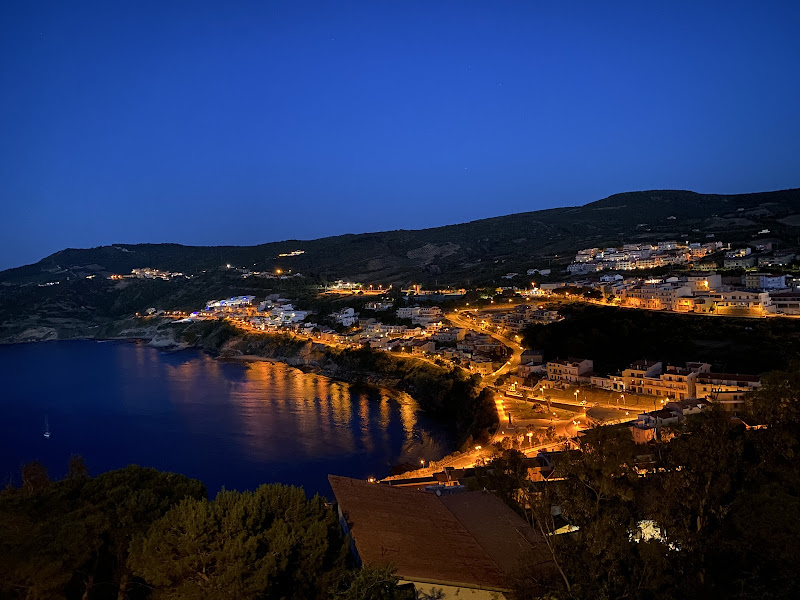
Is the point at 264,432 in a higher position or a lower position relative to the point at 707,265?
lower

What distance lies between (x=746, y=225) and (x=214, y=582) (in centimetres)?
5391

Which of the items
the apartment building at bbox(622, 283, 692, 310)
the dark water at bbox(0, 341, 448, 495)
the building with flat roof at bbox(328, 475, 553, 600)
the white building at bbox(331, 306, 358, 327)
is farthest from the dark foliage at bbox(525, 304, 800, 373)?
the building with flat roof at bbox(328, 475, 553, 600)

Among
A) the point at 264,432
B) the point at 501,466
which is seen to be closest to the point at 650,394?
the point at 501,466

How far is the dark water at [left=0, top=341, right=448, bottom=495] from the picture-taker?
1612 centimetres

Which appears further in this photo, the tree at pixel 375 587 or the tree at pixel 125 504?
the tree at pixel 125 504

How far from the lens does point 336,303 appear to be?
136 feet

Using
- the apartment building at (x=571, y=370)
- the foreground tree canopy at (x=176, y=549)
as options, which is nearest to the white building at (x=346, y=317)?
the apartment building at (x=571, y=370)

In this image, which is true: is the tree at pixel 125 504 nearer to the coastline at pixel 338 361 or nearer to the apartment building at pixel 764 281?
the coastline at pixel 338 361

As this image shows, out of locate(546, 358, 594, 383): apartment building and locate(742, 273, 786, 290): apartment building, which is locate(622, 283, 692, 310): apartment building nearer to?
locate(742, 273, 786, 290): apartment building

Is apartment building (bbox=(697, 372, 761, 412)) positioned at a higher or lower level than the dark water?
higher

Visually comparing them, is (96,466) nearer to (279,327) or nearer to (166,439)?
(166,439)

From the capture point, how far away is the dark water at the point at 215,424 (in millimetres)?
16125

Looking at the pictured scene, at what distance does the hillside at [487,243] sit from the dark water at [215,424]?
25.0 m

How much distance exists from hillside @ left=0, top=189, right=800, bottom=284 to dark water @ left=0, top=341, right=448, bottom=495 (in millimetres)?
24958
